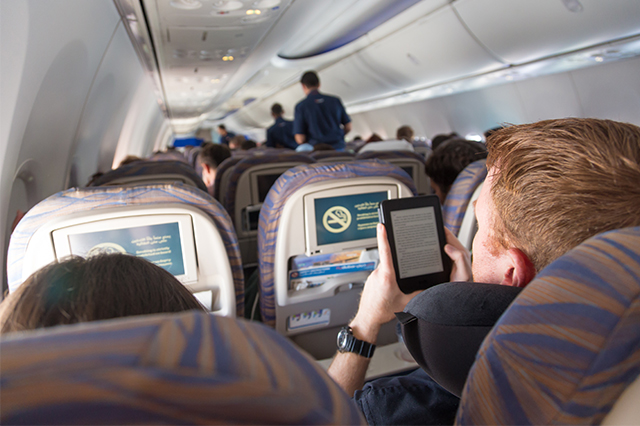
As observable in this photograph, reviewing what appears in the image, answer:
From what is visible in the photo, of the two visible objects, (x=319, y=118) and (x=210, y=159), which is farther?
(x=319, y=118)

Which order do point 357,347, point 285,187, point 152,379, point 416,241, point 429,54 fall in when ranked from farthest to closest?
point 429,54
point 285,187
point 416,241
point 357,347
point 152,379

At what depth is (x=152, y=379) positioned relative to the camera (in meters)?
0.28

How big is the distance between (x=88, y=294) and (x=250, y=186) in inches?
88.8

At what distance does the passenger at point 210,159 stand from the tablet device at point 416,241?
287 cm

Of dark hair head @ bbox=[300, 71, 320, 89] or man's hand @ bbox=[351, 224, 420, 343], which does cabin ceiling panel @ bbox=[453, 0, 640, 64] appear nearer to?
dark hair head @ bbox=[300, 71, 320, 89]

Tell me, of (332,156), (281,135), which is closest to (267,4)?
(332,156)

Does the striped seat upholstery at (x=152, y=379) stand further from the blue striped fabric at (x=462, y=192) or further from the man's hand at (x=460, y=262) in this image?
the blue striped fabric at (x=462, y=192)

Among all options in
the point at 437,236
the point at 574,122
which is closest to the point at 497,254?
the point at 574,122

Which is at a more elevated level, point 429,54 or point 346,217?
point 429,54

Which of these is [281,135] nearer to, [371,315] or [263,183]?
[263,183]

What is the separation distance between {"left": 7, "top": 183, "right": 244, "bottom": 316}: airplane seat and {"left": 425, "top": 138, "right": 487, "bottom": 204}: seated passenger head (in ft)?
4.68

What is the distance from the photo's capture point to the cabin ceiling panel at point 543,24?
4.07 meters

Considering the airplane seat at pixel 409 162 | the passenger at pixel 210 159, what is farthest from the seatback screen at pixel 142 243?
the passenger at pixel 210 159

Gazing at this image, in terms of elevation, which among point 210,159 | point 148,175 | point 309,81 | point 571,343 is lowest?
point 571,343
